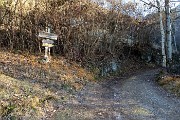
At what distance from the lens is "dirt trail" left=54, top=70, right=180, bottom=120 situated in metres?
10.6

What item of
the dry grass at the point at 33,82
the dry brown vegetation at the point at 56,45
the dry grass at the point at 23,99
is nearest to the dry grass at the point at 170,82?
the dry brown vegetation at the point at 56,45

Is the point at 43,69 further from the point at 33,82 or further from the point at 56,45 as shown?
the point at 56,45

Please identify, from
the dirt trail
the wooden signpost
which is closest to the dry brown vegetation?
the wooden signpost

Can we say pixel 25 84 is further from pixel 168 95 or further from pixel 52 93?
pixel 168 95

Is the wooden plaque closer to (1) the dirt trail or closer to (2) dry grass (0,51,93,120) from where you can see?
(2) dry grass (0,51,93,120)

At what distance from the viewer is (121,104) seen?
39.9 feet

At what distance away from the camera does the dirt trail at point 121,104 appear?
10.6 m

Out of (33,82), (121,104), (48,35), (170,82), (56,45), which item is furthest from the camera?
(56,45)

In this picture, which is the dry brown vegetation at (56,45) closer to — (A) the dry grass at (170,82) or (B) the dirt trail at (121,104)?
(B) the dirt trail at (121,104)

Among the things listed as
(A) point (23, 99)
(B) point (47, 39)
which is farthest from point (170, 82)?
(A) point (23, 99)

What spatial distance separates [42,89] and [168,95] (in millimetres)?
5440

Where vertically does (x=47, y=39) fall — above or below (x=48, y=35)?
below

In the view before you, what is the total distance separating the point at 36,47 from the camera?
17.9 metres

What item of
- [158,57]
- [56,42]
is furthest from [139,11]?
[56,42]
